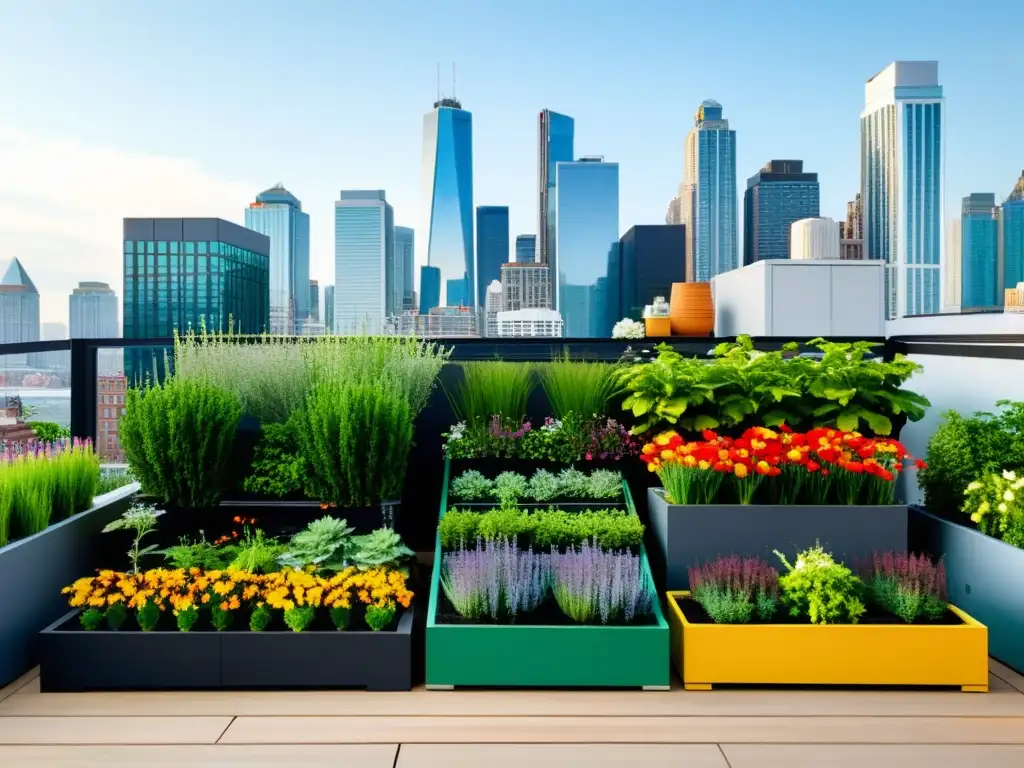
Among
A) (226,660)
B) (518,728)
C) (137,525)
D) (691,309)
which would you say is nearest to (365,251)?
(691,309)

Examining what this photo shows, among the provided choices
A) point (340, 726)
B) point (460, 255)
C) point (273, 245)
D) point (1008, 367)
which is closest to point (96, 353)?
point (340, 726)

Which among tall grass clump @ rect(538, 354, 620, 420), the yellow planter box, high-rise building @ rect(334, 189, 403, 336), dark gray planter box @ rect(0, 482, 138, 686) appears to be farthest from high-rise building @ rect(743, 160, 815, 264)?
dark gray planter box @ rect(0, 482, 138, 686)

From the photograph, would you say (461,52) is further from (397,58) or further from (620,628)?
(620,628)

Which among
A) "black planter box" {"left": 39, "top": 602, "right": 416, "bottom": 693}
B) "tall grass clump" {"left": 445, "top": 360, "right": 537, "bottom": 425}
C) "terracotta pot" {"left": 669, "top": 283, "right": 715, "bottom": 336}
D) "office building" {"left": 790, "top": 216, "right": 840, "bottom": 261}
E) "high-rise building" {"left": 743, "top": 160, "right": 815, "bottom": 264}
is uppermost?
"high-rise building" {"left": 743, "top": 160, "right": 815, "bottom": 264}

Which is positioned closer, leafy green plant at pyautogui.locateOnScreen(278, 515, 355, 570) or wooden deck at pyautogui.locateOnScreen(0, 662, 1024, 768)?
wooden deck at pyautogui.locateOnScreen(0, 662, 1024, 768)

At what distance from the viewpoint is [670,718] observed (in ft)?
8.61

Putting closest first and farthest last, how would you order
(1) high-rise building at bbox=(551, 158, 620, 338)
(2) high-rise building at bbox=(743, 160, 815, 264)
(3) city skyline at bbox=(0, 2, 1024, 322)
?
(3) city skyline at bbox=(0, 2, 1024, 322) < (2) high-rise building at bbox=(743, 160, 815, 264) < (1) high-rise building at bbox=(551, 158, 620, 338)

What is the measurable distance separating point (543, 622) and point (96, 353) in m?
3.31

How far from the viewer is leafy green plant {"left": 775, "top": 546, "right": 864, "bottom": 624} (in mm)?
2865

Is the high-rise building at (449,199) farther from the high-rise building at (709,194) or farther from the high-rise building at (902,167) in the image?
the high-rise building at (902,167)

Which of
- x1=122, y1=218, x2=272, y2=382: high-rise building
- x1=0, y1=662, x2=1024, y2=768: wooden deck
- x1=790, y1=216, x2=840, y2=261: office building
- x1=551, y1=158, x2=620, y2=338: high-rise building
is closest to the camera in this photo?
x1=0, y1=662, x2=1024, y2=768: wooden deck

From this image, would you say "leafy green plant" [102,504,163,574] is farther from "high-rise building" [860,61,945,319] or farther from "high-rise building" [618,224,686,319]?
"high-rise building" [860,61,945,319]

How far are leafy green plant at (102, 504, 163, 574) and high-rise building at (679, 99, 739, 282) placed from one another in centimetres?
4210

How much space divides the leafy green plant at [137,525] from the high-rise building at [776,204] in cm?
4979
